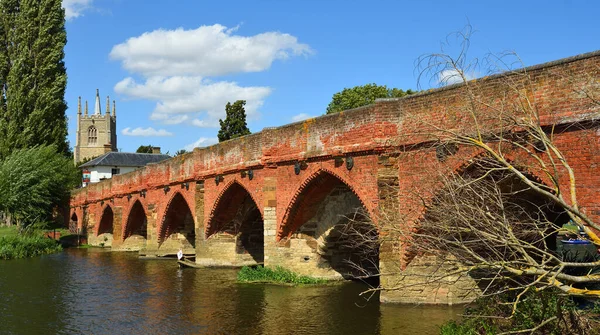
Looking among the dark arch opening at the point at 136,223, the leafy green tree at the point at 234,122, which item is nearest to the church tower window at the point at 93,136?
the leafy green tree at the point at 234,122

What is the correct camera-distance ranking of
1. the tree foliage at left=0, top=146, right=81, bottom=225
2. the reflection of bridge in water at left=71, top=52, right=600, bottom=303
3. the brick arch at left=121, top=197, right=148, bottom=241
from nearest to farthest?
the reflection of bridge in water at left=71, top=52, right=600, bottom=303 < the tree foliage at left=0, top=146, right=81, bottom=225 < the brick arch at left=121, top=197, right=148, bottom=241

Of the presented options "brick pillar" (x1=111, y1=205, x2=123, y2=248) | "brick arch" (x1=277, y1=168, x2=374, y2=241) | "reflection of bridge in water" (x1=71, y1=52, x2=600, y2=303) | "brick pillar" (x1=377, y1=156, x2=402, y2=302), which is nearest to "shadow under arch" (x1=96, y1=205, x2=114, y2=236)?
"brick pillar" (x1=111, y1=205, x2=123, y2=248)

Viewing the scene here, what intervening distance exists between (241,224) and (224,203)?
3.60 ft

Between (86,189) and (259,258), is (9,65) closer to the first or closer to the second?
(86,189)

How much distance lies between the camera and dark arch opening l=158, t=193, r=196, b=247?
27828 millimetres

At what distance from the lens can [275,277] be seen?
17156 mm

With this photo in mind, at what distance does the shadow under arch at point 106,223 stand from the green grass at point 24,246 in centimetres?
795

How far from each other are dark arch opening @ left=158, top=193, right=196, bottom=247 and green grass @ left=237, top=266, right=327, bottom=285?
416 inches

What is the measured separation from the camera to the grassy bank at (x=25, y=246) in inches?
1087

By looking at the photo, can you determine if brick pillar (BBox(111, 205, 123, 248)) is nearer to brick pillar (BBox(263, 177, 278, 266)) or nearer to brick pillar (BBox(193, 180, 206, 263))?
brick pillar (BBox(193, 180, 206, 263))

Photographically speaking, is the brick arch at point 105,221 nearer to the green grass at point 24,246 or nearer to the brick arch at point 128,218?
the brick arch at point 128,218

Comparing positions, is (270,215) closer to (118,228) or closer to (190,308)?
(190,308)

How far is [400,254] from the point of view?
12.9 metres

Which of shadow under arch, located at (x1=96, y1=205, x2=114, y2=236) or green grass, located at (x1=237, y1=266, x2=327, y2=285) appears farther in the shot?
shadow under arch, located at (x1=96, y1=205, x2=114, y2=236)
